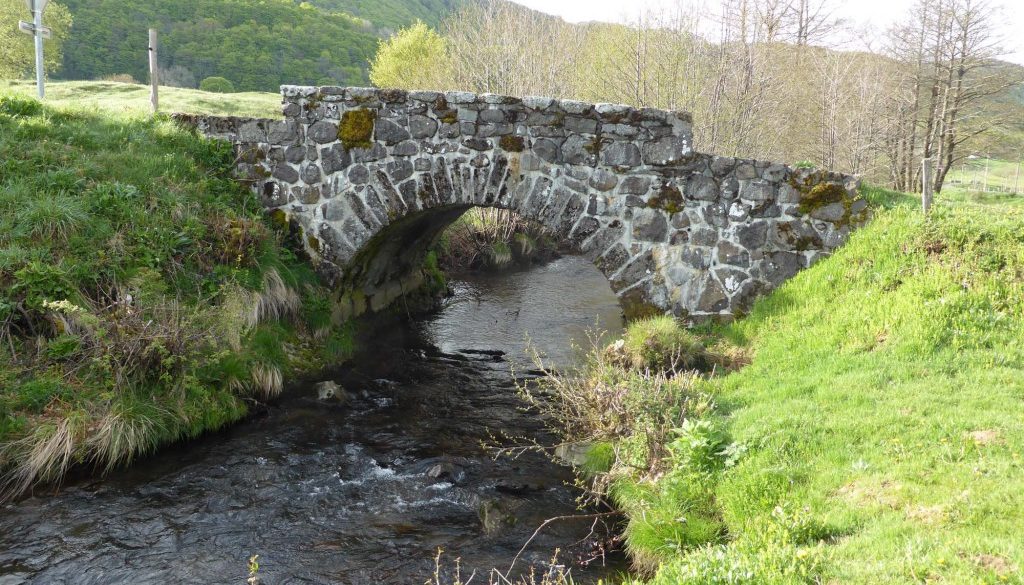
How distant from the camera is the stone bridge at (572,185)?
29.4ft

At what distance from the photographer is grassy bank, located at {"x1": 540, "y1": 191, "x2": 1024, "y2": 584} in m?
4.04

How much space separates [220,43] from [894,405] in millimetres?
43698

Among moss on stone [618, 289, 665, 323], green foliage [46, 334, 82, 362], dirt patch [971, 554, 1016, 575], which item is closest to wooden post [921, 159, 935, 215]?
moss on stone [618, 289, 665, 323]

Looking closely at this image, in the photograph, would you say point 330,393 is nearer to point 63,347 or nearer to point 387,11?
point 63,347

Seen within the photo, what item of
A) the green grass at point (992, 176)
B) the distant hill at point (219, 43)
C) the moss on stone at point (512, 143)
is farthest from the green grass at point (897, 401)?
the distant hill at point (219, 43)

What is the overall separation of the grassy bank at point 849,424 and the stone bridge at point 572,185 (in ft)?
2.18

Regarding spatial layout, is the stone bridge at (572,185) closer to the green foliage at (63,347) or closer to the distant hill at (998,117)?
the green foliage at (63,347)

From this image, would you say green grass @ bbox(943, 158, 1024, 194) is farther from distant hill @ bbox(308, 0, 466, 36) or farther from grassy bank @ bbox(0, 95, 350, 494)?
distant hill @ bbox(308, 0, 466, 36)

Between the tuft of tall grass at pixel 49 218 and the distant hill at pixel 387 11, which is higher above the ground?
the distant hill at pixel 387 11

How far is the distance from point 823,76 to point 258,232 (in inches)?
695

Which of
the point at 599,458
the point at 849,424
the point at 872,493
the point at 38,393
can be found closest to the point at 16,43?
the point at 38,393

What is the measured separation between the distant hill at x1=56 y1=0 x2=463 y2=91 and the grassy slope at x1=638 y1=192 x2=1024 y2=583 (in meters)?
36.4

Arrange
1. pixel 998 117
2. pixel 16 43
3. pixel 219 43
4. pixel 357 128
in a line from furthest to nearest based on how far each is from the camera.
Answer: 1. pixel 219 43
2. pixel 16 43
3. pixel 998 117
4. pixel 357 128

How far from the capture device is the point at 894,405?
5777mm
